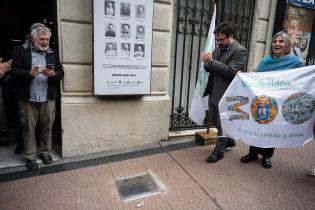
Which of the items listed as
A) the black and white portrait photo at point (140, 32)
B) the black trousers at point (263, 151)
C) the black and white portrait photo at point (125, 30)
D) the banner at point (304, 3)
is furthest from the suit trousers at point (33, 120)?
the banner at point (304, 3)

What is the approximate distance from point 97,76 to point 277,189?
8.95 feet

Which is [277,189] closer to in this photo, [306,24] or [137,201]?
[137,201]

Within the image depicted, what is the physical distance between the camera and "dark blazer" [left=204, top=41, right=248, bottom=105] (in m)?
3.36

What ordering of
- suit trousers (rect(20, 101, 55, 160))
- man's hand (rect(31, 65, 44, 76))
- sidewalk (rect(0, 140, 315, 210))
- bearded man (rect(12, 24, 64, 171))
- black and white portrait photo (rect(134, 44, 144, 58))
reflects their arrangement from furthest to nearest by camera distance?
black and white portrait photo (rect(134, 44, 144, 58))
suit trousers (rect(20, 101, 55, 160))
bearded man (rect(12, 24, 64, 171))
man's hand (rect(31, 65, 44, 76))
sidewalk (rect(0, 140, 315, 210))

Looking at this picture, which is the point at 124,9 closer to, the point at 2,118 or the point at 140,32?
the point at 140,32

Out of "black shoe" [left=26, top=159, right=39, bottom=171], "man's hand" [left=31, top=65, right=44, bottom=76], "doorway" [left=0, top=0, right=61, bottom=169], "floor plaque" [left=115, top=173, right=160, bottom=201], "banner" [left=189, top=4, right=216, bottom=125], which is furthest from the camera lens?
"doorway" [left=0, top=0, right=61, bottom=169]

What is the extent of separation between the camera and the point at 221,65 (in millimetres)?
3344

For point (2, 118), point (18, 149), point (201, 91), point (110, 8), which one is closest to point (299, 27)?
point (201, 91)

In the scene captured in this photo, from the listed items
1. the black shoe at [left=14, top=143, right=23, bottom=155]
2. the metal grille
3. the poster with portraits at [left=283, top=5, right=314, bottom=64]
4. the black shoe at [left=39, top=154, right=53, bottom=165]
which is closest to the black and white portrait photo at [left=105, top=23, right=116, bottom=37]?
the metal grille

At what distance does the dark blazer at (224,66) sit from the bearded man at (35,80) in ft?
6.83

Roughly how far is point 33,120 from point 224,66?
8.50 feet

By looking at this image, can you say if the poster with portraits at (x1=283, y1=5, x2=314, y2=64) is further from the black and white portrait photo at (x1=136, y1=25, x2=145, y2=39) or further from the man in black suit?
the black and white portrait photo at (x1=136, y1=25, x2=145, y2=39)

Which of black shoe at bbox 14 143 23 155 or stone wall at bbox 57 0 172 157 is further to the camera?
black shoe at bbox 14 143 23 155

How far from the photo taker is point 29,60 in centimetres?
319
